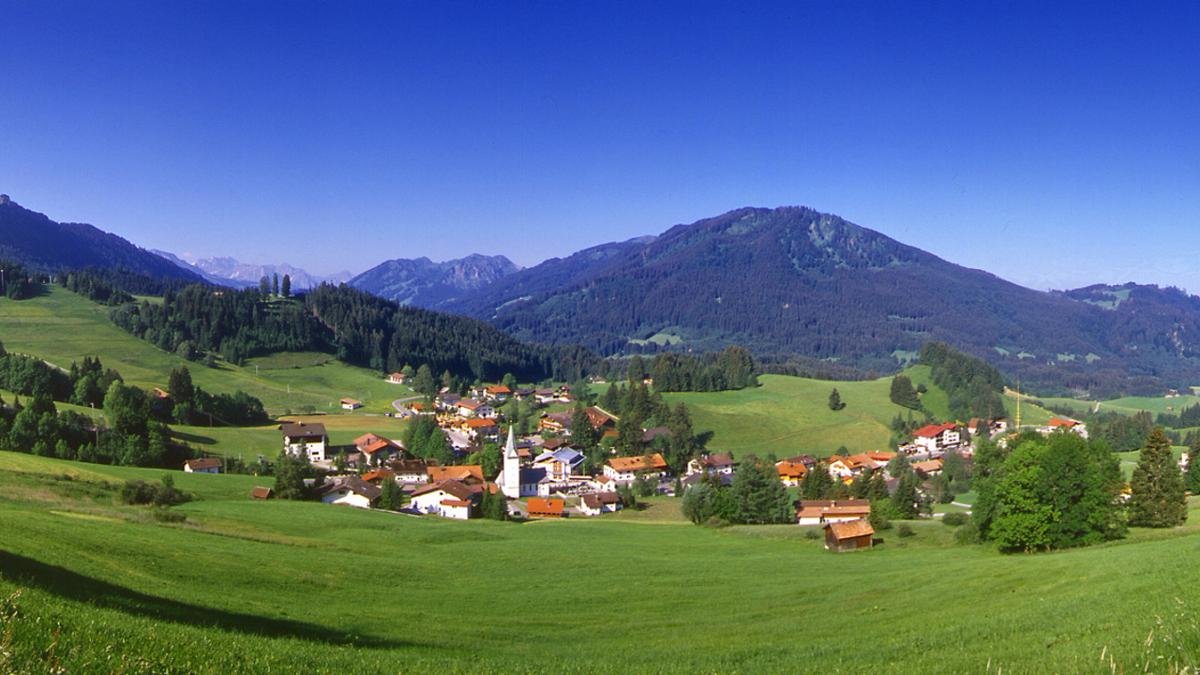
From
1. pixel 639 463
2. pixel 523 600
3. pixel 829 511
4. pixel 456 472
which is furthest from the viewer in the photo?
pixel 639 463

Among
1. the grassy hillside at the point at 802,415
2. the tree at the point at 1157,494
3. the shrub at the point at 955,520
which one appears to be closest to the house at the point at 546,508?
the shrub at the point at 955,520

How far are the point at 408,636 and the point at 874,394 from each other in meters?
167

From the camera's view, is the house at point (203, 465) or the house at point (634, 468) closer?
the house at point (203, 465)

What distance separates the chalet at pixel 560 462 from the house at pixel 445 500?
26396mm

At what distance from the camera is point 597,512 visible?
87062mm

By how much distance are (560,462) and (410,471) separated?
24.1 meters

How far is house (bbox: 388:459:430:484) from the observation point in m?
98.4

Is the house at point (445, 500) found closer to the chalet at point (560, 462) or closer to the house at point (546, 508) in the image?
the house at point (546, 508)

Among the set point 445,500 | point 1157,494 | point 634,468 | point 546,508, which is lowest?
point 546,508

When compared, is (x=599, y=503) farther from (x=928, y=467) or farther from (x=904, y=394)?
(x=904, y=394)

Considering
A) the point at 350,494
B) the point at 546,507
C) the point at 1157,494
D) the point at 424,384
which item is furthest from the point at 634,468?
the point at 424,384

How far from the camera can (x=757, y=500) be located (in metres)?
74.6

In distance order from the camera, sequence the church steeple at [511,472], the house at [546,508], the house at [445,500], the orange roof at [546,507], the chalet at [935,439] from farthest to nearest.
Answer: the chalet at [935,439]
the church steeple at [511,472]
the orange roof at [546,507]
the house at [546,508]
the house at [445,500]

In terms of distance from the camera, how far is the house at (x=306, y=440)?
106 meters
